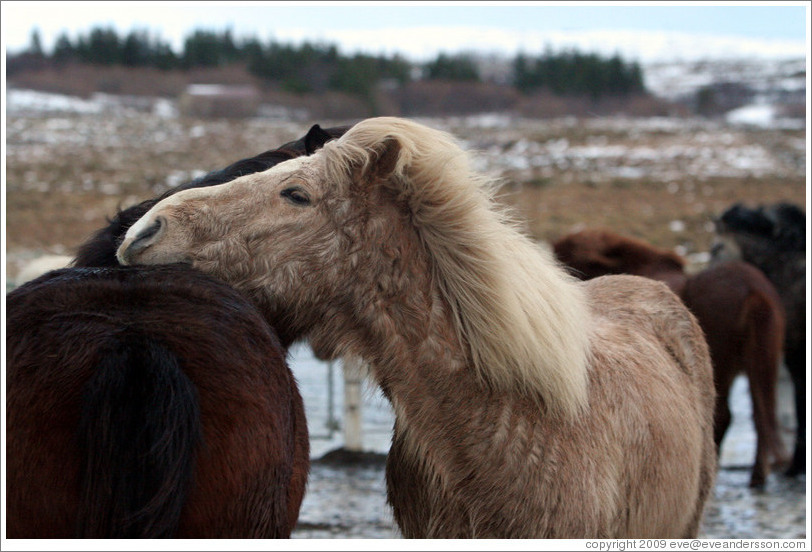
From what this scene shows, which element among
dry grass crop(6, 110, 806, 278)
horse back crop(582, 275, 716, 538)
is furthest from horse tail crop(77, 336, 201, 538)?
dry grass crop(6, 110, 806, 278)

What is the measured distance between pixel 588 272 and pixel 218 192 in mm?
5478

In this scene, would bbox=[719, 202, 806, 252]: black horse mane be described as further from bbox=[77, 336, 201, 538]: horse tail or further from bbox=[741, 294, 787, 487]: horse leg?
bbox=[77, 336, 201, 538]: horse tail

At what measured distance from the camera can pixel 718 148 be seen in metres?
31.2

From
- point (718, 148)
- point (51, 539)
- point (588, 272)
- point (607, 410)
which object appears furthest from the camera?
point (718, 148)

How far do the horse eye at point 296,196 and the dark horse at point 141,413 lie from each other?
0.45 meters

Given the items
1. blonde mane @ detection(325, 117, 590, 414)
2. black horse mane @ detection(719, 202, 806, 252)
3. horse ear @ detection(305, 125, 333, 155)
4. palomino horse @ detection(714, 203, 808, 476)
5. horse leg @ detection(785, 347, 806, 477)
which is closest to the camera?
blonde mane @ detection(325, 117, 590, 414)

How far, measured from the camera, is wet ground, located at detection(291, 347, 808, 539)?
207 inches

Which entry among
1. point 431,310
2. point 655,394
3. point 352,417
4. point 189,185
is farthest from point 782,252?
point 189,185

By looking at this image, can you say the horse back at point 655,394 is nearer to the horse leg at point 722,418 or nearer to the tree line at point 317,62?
the horse leg at point 722,418

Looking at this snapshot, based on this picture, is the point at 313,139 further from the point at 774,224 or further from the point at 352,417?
the point at 774,224

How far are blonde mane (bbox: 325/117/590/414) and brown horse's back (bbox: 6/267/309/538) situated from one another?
2.06ft

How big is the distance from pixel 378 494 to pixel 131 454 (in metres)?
4.47

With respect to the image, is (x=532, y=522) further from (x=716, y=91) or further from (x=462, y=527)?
(x=716, y=91)

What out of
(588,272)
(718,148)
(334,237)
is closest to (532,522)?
(334,237)
